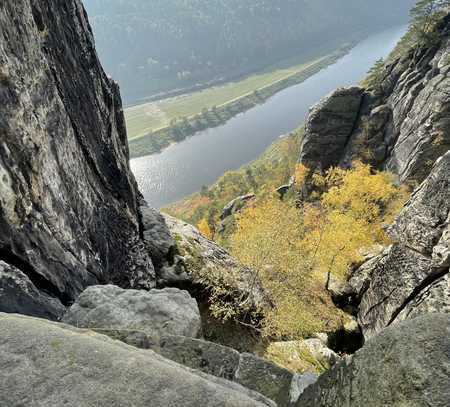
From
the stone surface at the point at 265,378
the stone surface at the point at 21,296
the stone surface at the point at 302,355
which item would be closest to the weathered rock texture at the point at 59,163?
the stone surface at the point at 21,296

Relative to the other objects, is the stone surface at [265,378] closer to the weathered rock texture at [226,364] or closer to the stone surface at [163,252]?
the weathered rock texture at [226,364]

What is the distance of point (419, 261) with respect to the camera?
1828 cm

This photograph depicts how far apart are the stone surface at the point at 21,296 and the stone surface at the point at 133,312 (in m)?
0.80

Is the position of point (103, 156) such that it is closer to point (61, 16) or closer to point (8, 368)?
point (61, 16)

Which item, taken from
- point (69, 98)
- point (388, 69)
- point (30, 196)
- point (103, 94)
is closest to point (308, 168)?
point (388, 69)

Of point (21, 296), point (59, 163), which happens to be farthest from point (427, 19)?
point (21, 296)

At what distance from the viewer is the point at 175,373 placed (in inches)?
238

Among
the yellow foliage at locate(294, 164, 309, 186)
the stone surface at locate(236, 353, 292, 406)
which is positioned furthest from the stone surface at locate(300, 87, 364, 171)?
the stone surface at locate(236, 353, 292, 406)

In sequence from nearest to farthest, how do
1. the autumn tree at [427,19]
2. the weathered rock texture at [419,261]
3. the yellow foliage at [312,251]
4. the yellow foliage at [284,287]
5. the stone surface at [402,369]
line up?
the stone surface at [402,369] < the weathered rock texture at [419,261] < the yellow foliage at [284,287] < the yellow foliage at [312,251] < the autumn tree at [427,19]

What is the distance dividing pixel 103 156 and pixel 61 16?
24.7 feet

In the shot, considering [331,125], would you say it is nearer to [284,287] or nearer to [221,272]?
[284,287]

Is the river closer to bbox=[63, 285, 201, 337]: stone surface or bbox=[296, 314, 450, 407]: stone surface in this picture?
bbox=[63, 285, 201, 337]: stone surface

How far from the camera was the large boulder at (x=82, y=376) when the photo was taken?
17.3 ft

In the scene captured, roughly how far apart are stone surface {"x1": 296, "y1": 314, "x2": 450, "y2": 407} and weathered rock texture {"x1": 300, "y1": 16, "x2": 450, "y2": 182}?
46158 mm
